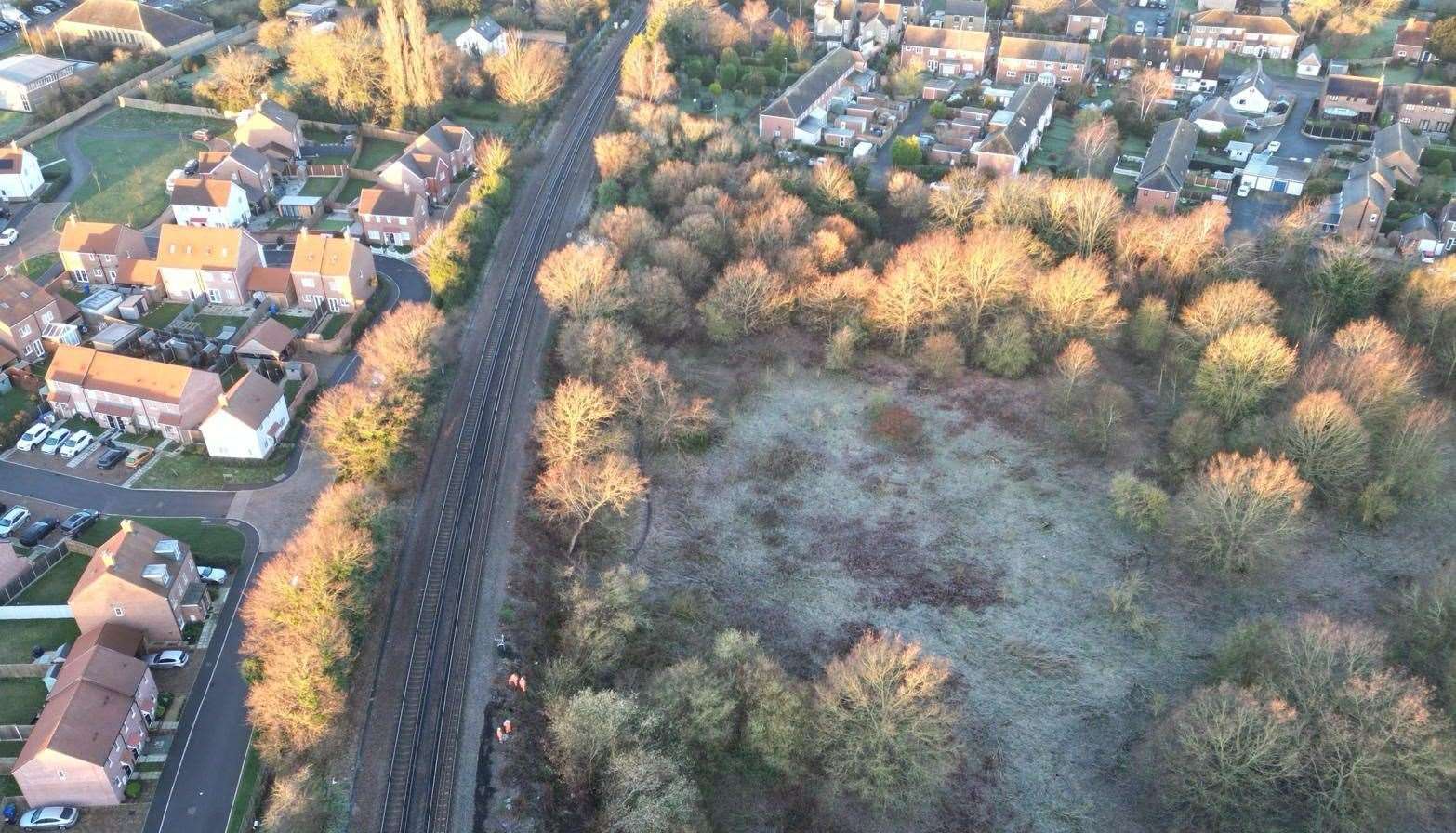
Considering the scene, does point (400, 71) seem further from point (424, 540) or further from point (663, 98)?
point (424, 540)

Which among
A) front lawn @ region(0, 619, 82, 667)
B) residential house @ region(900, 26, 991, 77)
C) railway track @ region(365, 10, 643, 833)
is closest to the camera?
railway track @ region(365, 10, 643, 833)

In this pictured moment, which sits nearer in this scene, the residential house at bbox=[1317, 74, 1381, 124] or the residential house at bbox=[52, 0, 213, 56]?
the residential house at bbox=[1317, 74, 1381, 124]

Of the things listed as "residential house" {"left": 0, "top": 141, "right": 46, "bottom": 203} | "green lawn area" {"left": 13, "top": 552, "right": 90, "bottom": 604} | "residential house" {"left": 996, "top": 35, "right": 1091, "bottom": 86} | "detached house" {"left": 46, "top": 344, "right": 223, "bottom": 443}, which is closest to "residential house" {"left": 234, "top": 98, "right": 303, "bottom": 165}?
"residential house" {"left": 0, "top": 141, "right": 46, "bottom": 203}

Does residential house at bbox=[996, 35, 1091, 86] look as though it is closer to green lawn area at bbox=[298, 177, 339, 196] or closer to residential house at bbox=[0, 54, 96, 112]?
green lawn area at bbox=[298, 177, 339, 196]

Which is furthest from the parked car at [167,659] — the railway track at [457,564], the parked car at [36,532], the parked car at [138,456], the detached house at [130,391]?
the detached house at [130,391]

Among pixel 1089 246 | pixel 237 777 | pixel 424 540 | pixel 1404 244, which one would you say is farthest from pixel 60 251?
pixel 1404 244

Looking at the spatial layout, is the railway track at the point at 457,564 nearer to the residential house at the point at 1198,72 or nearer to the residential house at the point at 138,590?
the residential house at the point at 138,590

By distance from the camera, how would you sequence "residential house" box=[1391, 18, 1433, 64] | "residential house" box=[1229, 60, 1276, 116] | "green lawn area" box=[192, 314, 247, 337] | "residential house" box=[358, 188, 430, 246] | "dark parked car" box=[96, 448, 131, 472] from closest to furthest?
"dark parked car" box=[96, 448, 131, 472], "green lawn area" box=[192, 314, 247, 337], "residential house" box=[358, 188, 430, 246], "residential house" box=[1229, 60, 1276, 116], "residential house" box=[1391, 18, 1433, 64]
